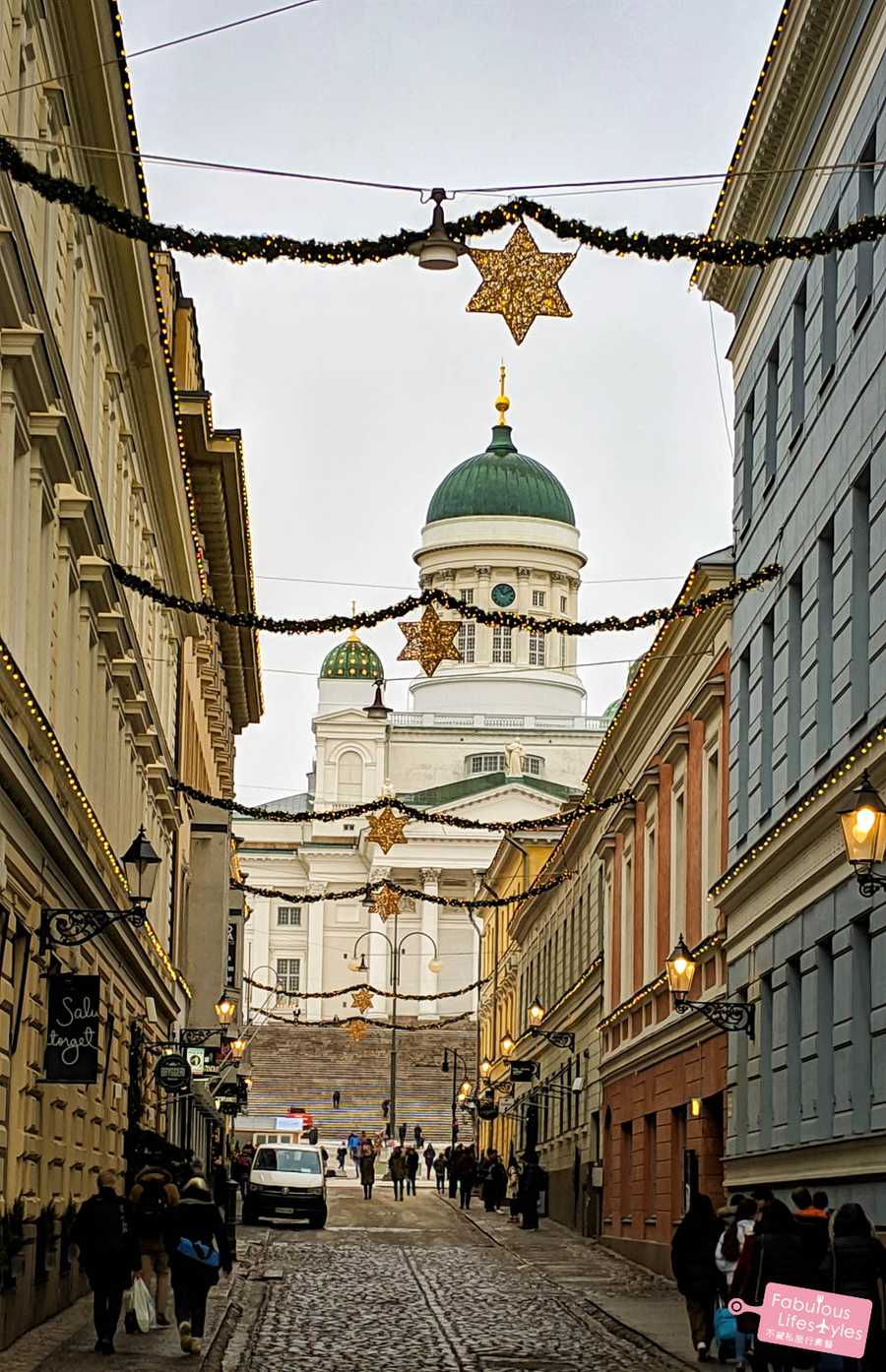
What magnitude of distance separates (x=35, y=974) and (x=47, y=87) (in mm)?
7089

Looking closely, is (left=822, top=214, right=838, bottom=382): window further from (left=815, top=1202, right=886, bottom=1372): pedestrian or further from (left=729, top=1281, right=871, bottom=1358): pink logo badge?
(left=729, top=1281, right=871, bottom=1358): pink logo badge

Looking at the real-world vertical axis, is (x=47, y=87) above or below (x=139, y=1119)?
above

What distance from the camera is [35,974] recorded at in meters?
21.2

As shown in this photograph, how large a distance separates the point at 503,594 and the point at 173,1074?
112400 mm

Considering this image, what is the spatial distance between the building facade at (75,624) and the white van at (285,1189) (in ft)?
35.5

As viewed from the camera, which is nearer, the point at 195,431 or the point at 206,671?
the point at 195,431

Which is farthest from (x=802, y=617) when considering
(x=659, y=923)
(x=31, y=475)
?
(x=659, y=923)

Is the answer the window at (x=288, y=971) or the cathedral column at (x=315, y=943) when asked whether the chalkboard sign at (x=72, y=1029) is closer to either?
the cathedral column at (x=315, y=943)

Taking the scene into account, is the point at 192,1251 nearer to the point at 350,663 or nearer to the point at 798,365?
the point at 798,365

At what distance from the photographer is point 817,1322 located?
1074 centimetres

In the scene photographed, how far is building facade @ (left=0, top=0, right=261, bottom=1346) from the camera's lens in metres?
19.2

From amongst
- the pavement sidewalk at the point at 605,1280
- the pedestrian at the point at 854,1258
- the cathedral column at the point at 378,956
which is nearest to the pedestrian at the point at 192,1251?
the pavement sidewalk at the point at 605,1280

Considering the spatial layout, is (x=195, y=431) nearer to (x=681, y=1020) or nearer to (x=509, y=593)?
(x=681, y=1020)

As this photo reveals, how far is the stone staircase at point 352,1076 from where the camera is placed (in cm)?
10794
